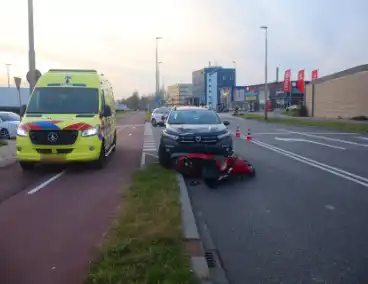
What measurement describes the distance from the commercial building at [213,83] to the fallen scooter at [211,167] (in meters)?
95.7

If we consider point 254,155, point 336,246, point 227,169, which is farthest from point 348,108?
point 336,246

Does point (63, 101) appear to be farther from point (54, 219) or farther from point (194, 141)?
point (54, 219)

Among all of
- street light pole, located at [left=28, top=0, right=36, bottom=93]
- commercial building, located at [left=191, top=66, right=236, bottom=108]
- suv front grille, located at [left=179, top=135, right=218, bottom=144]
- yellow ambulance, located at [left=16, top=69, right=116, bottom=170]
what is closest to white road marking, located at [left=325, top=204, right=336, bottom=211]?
suv front grille, located at [left=179, top=135, right=218, bottom=144]

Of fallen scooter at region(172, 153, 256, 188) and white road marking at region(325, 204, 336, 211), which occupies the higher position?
fallen scooter at region(172, 153, 256, 188)

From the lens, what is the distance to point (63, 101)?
35.4 feet

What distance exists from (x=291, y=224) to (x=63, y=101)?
7240 millimetres

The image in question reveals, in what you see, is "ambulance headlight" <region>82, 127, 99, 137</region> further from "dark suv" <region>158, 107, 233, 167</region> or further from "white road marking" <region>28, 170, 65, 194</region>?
"dark suv" <region>158, 107, 233, 167</region>

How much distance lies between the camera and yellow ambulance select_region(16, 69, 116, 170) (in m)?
9.52

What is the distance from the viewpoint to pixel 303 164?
11.5 meters

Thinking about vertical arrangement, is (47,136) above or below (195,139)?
above

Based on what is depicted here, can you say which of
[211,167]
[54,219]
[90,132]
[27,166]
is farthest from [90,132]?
[54,219]

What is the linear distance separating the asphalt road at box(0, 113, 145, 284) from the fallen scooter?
1354mm

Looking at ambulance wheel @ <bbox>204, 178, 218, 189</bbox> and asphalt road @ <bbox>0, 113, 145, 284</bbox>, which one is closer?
asphalt road @ <bbox>0, 113, 145, 284</bbox>

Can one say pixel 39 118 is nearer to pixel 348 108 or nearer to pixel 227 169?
pixel 227 169
